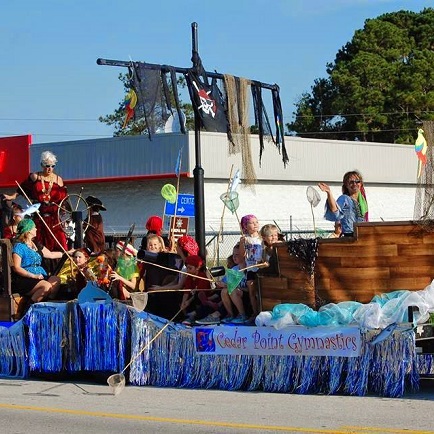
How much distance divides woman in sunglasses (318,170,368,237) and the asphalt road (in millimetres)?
1914

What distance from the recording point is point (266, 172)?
126 ft

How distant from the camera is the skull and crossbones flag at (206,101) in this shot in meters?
13.0

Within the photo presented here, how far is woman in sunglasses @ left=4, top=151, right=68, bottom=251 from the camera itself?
13.0 metres

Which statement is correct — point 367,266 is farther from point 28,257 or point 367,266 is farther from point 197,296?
point 28,257

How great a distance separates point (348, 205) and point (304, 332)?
177cm

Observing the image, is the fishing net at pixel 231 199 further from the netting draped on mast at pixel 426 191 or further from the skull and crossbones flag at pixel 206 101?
the netting draped on mast at pixel 426 191

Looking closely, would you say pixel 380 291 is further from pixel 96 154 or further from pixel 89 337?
pixel 96 154

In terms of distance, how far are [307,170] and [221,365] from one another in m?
30.0

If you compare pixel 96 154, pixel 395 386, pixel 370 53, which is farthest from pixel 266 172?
pixel 395 386

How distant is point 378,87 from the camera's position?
56344mm

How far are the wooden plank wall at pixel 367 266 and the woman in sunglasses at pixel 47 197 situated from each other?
13.7ft

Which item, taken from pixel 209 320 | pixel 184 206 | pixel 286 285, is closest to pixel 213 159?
pixel 184 206

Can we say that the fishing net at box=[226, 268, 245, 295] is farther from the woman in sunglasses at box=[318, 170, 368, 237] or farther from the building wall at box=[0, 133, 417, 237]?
the building wall at box=[0, 133, 417, 237]

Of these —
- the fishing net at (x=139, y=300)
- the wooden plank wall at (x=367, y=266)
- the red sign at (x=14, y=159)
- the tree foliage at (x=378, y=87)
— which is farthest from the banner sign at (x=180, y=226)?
the tree foliage at (x=378, y=87)
